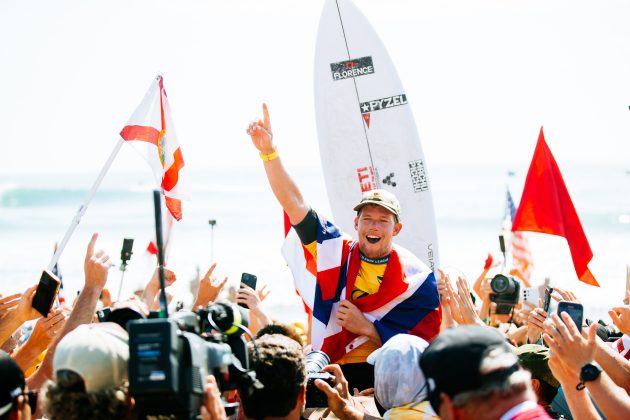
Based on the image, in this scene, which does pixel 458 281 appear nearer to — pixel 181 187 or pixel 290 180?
pixel 290 180

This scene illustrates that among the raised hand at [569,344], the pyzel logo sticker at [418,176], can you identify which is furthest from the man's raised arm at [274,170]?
the pyzel logo sticker at [418,176]

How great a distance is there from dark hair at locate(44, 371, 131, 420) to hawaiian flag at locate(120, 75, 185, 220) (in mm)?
3979

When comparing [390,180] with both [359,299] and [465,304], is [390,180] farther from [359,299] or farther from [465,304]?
[465,304]

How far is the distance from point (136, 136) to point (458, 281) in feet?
10.4

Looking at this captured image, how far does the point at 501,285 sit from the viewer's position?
243 inches

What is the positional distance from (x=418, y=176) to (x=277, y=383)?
4.96 metres

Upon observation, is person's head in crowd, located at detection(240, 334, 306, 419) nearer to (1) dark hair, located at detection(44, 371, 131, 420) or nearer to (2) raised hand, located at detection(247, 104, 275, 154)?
(1) dark hair, located at detection(44, 371, 131, 420)

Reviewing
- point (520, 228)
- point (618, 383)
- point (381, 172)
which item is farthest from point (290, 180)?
point (520, 228)

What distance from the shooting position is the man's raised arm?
4.59 meters

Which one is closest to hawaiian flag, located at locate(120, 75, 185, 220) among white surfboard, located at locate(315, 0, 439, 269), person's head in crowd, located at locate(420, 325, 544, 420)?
white surfboard, located at locate(315, 0, 439, 269)

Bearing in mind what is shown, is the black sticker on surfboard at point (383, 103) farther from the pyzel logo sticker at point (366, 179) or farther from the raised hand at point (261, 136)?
the raised hand at point (261, 136)

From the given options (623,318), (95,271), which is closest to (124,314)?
(95,271)

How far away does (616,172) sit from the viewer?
65562 mm

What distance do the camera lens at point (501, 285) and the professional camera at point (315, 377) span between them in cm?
261
